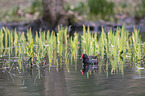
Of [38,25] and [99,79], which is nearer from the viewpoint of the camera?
[99,79]

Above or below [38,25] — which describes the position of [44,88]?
below

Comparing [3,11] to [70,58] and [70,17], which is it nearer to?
[70,17]

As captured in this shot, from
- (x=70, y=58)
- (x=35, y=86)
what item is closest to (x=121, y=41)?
(x=70, y=58)

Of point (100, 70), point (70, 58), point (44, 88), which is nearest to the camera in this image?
point (44, 88)

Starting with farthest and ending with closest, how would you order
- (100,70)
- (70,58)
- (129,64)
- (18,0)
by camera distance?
(18,0) → (70,58) → (129,64) → (100,70)

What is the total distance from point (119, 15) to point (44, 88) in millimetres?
14579

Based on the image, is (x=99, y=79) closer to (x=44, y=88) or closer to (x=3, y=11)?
(x=44, y=88)

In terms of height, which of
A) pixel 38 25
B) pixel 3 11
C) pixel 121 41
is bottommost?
pixel 121 41

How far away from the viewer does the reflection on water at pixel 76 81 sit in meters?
4.54

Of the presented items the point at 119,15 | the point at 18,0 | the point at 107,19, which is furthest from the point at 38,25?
the point at 18,0

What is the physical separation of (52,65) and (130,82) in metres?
2.12

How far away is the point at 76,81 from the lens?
529cm

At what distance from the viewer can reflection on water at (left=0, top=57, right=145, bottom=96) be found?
454 centimetres

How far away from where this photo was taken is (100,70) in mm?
6254
